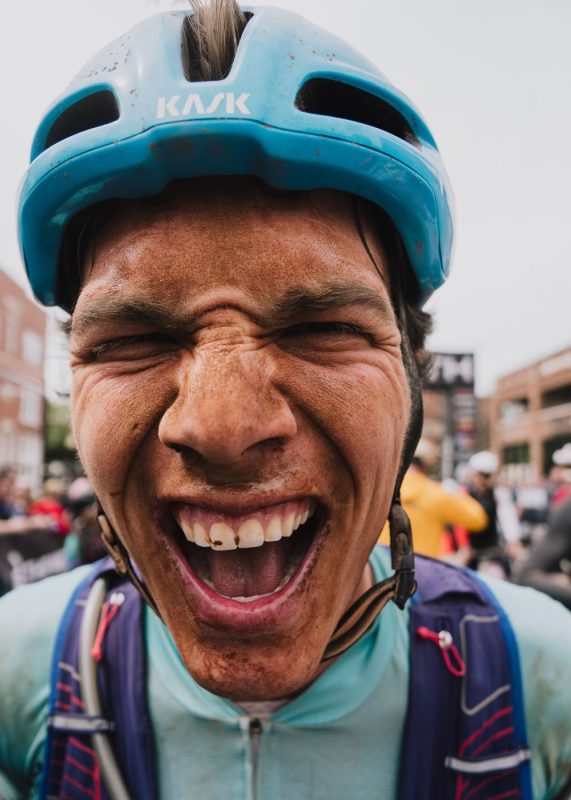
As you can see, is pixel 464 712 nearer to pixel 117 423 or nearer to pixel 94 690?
pixel 94 690

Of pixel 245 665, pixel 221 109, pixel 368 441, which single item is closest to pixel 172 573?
pixel 245 665

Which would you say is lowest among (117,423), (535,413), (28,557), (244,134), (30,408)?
(28,557)

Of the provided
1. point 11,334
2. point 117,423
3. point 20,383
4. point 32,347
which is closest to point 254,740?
point 117,423

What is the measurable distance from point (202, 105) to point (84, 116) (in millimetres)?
645

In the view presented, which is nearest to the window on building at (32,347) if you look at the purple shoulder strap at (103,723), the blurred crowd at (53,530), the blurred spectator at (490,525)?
the blurred crowd at (53,530)

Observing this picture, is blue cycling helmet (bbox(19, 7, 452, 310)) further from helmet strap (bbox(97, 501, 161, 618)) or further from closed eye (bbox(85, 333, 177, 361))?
helmet strap (bbox(97, 501, 161, 618))

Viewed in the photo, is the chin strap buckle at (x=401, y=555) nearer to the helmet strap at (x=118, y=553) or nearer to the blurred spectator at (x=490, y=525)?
the helmet strap at (x=118, y=553)

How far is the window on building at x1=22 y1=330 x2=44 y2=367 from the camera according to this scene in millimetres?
39844

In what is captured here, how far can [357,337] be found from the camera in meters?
1.56

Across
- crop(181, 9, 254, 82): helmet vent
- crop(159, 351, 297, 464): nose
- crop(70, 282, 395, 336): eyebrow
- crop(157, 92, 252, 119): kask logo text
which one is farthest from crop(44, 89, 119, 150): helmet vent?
crop(159, 351, 297, 464): nose

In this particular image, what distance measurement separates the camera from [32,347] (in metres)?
41.4

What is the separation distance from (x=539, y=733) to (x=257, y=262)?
1.47 m

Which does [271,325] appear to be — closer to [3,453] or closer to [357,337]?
[357,337]

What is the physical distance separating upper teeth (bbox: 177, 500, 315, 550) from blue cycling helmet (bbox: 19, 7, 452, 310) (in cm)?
78
